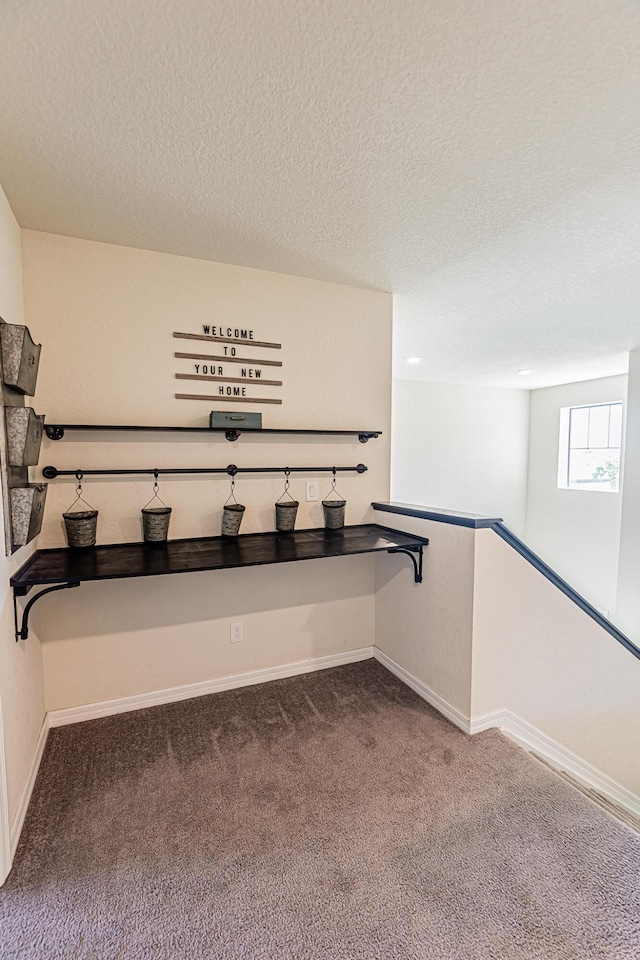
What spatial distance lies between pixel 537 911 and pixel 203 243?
2.78m

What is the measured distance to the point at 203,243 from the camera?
2033 millimetres

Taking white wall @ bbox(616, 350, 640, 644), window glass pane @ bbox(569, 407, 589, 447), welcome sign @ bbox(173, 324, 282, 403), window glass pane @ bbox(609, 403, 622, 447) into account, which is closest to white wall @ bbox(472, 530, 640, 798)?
welcome sign @ bbox(173, 324, 282, 403)

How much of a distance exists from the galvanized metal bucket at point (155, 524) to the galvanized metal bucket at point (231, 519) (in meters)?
0.28

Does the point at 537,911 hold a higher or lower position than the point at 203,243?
lower

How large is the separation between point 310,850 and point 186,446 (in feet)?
5.75

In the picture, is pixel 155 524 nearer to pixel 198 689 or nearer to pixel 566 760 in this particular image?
pixel 198 689

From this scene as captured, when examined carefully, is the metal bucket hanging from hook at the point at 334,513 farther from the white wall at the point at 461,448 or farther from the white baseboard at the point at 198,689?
the white wall at the point at 461,448

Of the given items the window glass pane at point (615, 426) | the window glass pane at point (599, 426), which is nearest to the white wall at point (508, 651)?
the window glass pane at point (615, 426)

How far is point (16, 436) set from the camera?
5.02ft

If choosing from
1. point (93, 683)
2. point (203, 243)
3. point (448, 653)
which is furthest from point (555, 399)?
point (93, 683)

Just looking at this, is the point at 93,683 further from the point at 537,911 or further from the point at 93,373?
the point at 537,911

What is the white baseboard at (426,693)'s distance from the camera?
2.03 m

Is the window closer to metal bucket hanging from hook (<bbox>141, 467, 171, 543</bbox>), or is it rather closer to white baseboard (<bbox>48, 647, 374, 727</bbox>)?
white baseboard (<bbox>48, 647, 374, 727</bbox>)

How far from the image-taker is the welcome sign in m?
2.21
